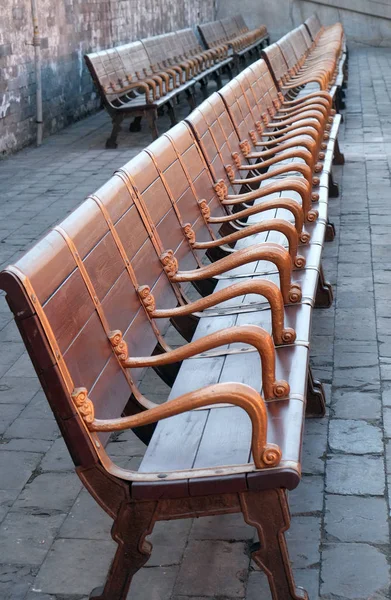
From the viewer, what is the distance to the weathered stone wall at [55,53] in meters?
10.6

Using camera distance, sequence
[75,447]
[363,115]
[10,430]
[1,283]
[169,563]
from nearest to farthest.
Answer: [1,283] < [75,447] < [169,563] < [10,430] < [363,115]

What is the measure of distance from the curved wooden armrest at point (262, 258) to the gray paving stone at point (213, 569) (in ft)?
3.14

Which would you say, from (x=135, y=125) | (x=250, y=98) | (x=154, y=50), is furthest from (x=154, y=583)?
(x=154, y=50)

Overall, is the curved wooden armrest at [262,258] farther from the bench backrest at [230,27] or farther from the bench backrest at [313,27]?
the bench backrest at [230,27]

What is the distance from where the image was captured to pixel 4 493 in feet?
11.3

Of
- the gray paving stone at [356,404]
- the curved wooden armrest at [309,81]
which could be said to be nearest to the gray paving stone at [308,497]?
the gray paving stone at [356,404]

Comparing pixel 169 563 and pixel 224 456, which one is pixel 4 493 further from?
pixel 224 456

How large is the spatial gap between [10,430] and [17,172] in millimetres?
6119

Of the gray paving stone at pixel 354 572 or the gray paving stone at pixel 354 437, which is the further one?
the gray paving stone at pixel 354 437

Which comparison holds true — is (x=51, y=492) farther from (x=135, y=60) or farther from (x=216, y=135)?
(x=135, y=60)

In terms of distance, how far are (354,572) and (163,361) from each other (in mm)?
826

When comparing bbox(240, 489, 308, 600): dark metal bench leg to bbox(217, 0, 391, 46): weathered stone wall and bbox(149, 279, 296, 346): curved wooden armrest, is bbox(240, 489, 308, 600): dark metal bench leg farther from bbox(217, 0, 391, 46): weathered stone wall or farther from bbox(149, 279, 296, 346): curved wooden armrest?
bbox(217, 0, 391, 46): weathered stone wall

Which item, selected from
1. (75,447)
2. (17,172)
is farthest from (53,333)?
(17,172)

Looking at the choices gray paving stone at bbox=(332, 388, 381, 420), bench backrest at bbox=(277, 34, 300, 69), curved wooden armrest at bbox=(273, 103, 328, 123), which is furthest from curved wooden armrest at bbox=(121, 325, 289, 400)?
bench backrest at bbox=(277, 34, 300, 69)
